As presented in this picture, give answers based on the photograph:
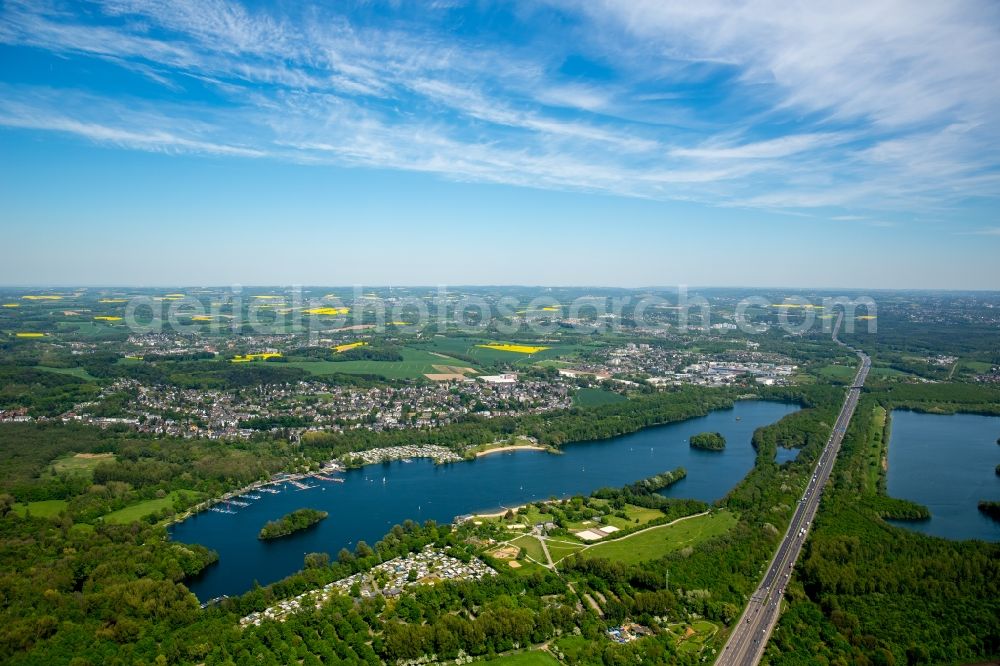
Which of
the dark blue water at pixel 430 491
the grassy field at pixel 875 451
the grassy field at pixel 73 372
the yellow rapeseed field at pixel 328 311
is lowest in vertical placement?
the dark blue water at pixel 430 491

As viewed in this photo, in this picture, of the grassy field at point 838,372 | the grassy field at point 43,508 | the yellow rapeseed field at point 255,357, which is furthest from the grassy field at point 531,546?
the yellow rapeseed field at point 255,357

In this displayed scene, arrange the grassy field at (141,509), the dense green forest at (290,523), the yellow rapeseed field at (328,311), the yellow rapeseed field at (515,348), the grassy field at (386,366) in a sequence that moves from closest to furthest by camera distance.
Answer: the dense green forest at (290,523) < the grassy field at (141,509) < the grassy field at (386,366) < the yellow rapeseed field at (515,348) < the yellow rapeseed field at (328,311)

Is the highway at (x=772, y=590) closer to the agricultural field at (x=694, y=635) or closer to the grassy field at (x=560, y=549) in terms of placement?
the agricultural field at (x=694, y=635)

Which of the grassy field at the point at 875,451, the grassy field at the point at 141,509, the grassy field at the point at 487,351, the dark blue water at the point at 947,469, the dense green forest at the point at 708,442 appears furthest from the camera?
the grassy field at the point at 487,351

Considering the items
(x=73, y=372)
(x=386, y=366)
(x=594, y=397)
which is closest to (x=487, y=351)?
(x=386, y=366)

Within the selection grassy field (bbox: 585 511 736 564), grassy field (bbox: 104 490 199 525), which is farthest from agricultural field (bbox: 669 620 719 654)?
grassy field (bbox: 104 490 199 525)

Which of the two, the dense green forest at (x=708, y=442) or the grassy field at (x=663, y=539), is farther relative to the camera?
the dense green forest at (x=708, y=442)

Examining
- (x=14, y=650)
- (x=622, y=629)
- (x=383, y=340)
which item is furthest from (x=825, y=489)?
(x=383, y=340)

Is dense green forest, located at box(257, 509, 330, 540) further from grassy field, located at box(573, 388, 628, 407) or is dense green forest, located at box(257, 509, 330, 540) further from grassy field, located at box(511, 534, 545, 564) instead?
grassy field, located at box(573, 388, 628, 407)
